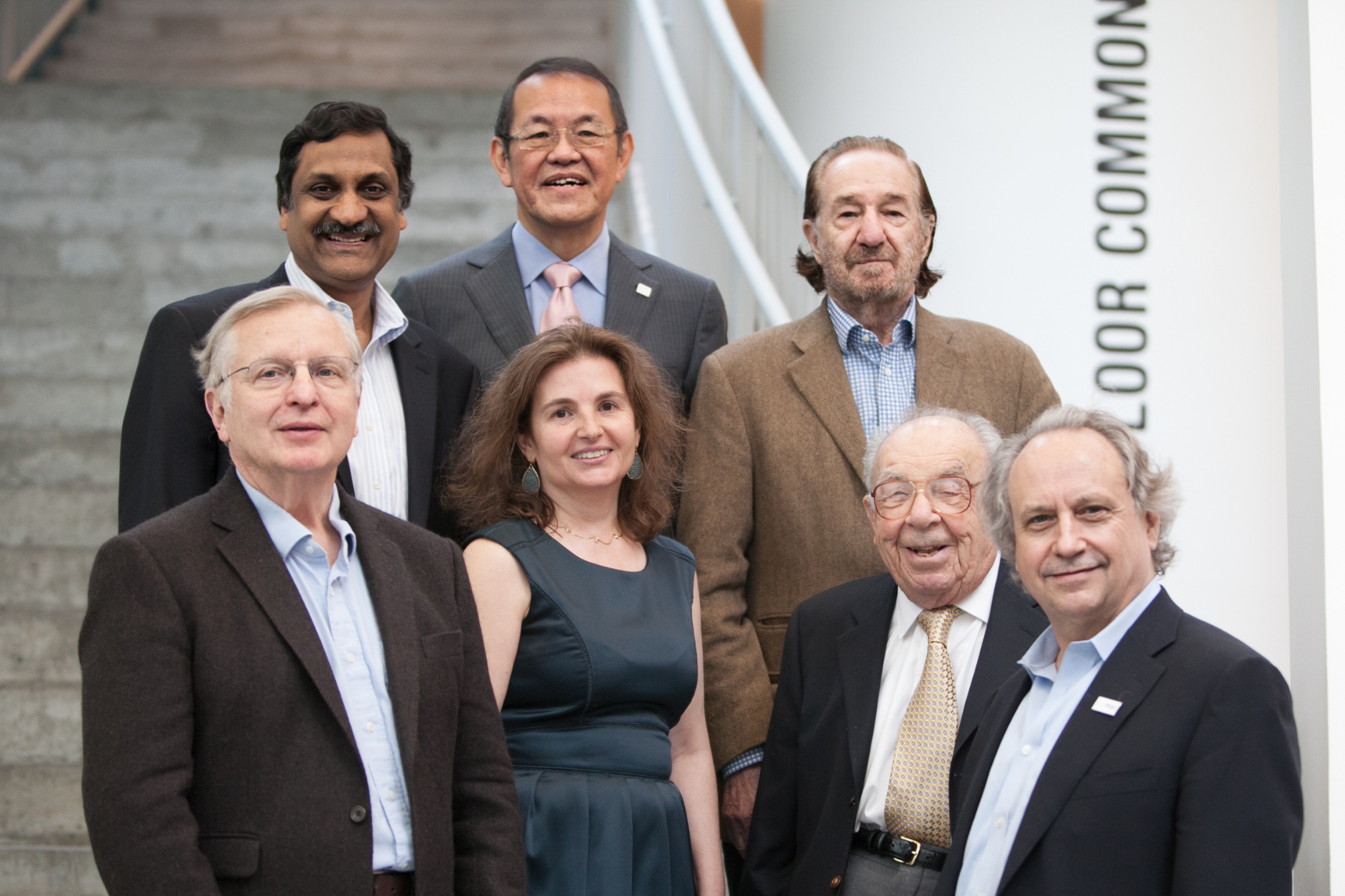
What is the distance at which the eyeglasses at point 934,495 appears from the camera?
7.46 ft

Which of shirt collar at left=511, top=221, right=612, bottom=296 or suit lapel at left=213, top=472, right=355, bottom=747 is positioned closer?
suit lapel at left=213, top=472, right=355, bottom=747

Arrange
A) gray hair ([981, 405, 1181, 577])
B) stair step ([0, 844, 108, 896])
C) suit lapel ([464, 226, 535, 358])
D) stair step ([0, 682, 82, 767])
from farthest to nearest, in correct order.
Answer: stair step ([0, 682, 82, 767]), stair step ([0, 844, 108, 896]), suit lapel ([464, 226, 535, 358]), gray hair ([981, 405, 1181, 577])

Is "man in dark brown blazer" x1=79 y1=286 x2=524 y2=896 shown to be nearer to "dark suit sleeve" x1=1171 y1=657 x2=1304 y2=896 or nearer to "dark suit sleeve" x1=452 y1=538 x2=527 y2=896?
"dark suit sleeve" x1=452 y1=538 x2=527 y2=896

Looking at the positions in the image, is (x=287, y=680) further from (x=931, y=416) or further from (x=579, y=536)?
(x=931, y=416)

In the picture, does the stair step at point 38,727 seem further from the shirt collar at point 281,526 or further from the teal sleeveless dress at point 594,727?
the shirt collar at point 281,526

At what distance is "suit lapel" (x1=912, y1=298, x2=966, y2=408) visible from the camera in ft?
8.70

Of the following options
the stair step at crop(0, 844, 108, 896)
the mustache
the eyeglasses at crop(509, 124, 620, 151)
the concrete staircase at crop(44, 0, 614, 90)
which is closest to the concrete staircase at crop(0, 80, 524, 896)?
the stair step at crop(0, 844, 108, 896)

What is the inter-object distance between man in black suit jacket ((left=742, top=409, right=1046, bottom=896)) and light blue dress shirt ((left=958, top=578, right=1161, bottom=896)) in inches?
9.7

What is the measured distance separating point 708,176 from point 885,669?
2.31 meters

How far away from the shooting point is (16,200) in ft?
18.1

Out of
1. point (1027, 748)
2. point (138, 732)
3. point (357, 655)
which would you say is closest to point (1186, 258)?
point (1027, 748)

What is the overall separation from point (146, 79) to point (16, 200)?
6.77 ft

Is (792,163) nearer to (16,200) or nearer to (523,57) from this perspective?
(16,200)

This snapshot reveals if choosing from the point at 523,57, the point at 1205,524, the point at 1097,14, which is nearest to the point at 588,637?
the point at 1205,524
